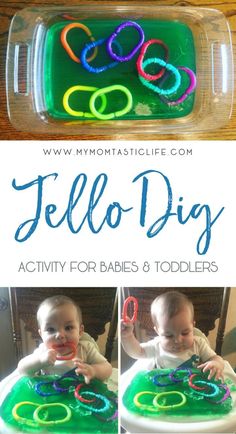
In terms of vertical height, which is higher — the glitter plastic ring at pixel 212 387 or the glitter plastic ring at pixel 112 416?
the glitter plastic ring at pixel 212 387

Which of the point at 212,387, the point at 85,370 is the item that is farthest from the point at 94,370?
the point at 212,387

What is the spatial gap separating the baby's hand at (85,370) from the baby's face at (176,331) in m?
0.08

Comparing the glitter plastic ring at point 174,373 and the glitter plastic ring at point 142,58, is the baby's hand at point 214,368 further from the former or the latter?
the glitter plastic ring at point 142,58

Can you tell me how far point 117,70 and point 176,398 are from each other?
0.37m

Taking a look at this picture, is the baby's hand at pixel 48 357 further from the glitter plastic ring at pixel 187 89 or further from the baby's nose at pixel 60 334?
the glitter plastic ring at pixel 187 89

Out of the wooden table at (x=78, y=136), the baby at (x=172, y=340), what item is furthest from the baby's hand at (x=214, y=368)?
the wooden table at (x=78, y=136)

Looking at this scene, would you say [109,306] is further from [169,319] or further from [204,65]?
[204,65]

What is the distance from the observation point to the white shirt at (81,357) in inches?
29.4

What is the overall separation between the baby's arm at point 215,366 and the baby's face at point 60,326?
15cm

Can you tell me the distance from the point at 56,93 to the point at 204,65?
17cm

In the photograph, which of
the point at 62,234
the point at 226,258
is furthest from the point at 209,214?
the point at 62,234

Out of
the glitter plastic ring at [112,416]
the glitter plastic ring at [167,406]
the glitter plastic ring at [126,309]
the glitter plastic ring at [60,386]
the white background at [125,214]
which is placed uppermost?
the white background at [125,214]

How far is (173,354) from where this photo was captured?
A: 753mm

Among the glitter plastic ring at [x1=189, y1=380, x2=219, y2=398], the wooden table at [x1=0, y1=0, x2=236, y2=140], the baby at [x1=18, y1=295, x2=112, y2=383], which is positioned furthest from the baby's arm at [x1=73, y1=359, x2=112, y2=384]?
the wooden table at [x1=0, y1=0, x2=236, y2=140]
